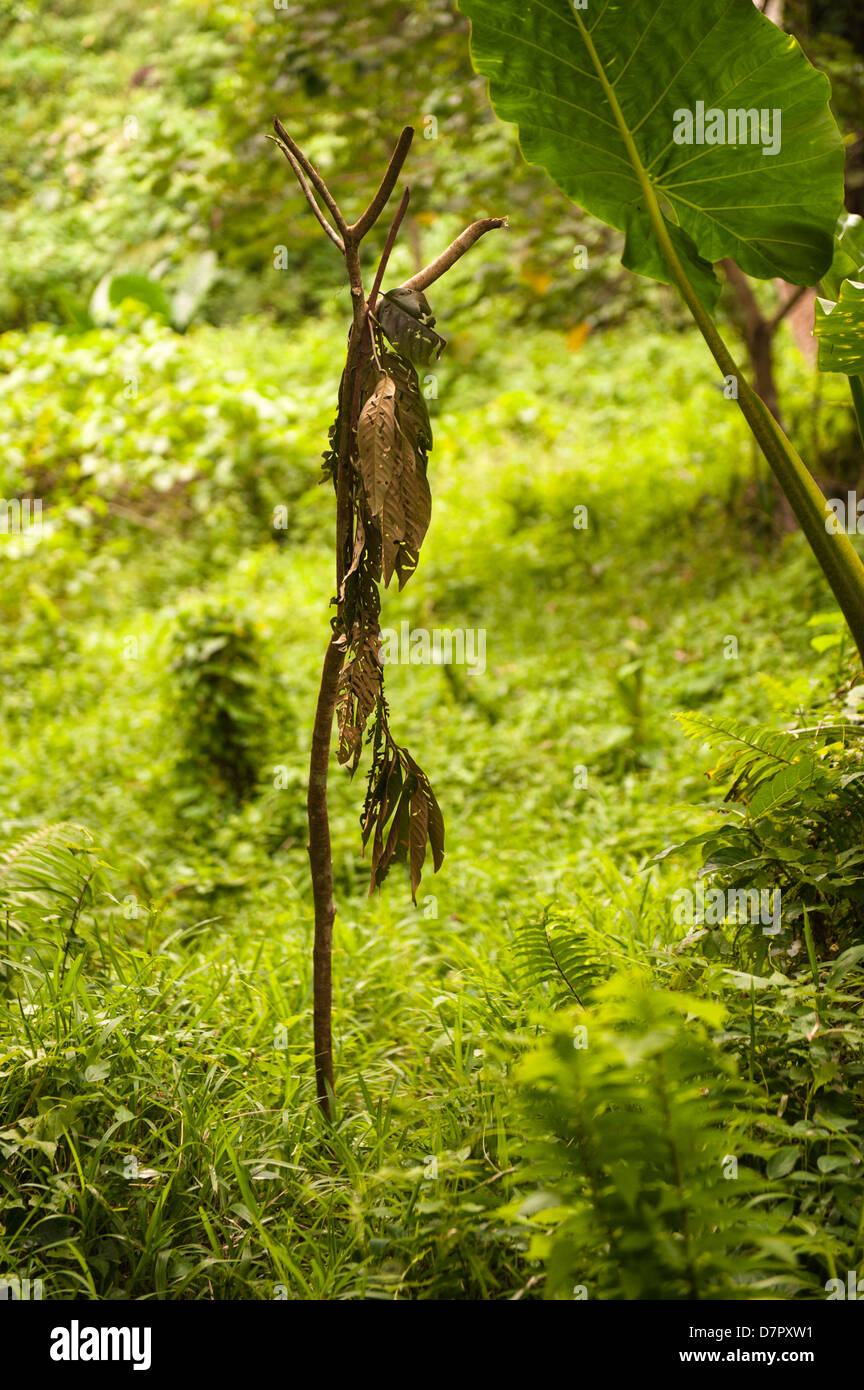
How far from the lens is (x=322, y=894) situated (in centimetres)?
186

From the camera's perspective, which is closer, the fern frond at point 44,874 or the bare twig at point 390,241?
the bare twig at point 390,241

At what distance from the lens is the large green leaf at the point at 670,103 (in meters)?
2.16

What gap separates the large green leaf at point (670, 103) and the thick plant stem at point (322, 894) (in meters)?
1.42

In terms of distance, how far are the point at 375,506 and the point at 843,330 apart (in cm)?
120

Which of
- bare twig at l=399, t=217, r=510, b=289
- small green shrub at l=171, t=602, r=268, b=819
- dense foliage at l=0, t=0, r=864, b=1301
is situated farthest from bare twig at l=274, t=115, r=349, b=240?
small green shrub at l=171, t=602, r=268, b=819

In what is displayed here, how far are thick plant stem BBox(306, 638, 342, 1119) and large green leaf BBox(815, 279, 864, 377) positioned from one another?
4.18ft

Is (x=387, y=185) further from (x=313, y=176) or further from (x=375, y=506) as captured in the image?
(x=375, y=506)

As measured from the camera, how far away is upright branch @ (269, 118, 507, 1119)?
158cm

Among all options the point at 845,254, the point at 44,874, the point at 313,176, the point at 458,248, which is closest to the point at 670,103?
the point at 845,254

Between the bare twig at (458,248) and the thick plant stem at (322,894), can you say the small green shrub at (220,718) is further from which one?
the bare twig at (458,248)

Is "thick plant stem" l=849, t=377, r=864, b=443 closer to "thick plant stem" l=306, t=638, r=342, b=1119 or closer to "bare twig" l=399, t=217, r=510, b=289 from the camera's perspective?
"bare twig" l=399, t=217, r=510, b=289

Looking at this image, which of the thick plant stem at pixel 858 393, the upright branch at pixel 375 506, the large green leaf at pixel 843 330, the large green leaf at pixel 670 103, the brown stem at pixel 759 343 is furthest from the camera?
the brown stem at pixel 759 343

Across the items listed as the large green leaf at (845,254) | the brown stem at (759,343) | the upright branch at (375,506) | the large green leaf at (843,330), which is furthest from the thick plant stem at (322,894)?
the brown stem at (759,343)
